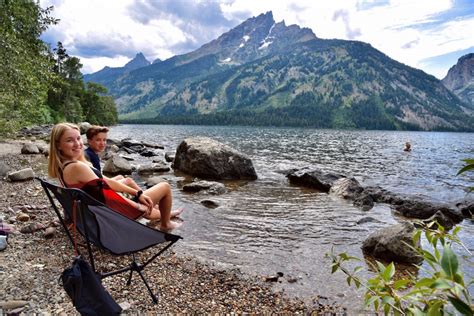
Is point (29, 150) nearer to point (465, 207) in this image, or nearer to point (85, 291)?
point (85, 291)

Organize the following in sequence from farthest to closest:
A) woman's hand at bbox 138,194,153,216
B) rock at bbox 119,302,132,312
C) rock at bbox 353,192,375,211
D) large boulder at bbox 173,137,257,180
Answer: large boulder at bbox 173,137,257,180 < rock at bbox 353,192,375,211 < woman's hand at bbox 138,194,153,216 < rock at bbox 119,302,132,312

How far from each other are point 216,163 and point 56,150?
15.6 metres

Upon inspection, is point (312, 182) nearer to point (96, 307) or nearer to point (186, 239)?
point (186, 239)

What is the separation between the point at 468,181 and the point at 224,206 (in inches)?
861

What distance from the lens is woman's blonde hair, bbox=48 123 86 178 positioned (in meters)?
5.77

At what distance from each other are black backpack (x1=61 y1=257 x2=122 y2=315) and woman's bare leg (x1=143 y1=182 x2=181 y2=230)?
393 cm

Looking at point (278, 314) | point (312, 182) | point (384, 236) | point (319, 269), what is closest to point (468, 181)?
Result: point (312, 182)

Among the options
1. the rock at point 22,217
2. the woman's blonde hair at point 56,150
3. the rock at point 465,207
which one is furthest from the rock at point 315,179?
the woman's blonde hair at point 56,150

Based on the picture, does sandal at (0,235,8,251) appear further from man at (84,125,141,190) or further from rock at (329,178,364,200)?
rock at (329,178,364,200)

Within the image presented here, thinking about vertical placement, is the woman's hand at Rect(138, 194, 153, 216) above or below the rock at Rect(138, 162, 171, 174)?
above

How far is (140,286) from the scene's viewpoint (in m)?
6.09

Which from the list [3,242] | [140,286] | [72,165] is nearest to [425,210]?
[140,286]

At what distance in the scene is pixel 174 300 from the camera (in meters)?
5.83

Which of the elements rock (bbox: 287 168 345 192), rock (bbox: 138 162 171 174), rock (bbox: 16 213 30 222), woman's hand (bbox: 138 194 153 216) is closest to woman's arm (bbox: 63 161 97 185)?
woman's hand (bbox: 138 194 153 216)
